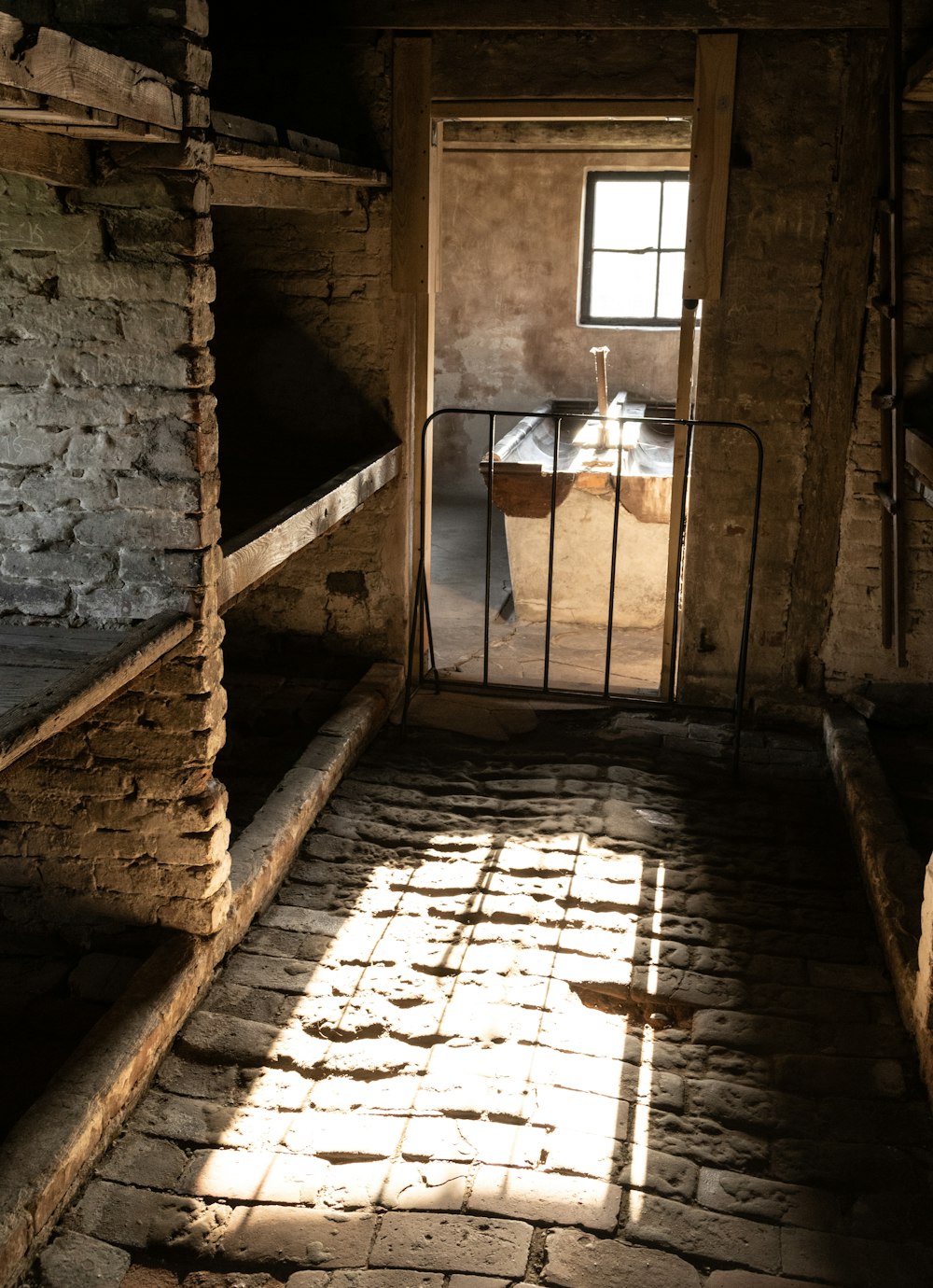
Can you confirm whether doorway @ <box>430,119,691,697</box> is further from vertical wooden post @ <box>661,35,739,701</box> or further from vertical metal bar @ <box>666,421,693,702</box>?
vertical wooden post @ <box>661,35,739,701</box>

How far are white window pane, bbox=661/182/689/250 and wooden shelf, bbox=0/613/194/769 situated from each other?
9.38 m

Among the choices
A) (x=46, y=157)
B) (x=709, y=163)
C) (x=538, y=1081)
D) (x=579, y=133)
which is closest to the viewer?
(x=46, y=157)

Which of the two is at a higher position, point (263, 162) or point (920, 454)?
point (263, 162)

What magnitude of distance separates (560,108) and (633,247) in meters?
6.53

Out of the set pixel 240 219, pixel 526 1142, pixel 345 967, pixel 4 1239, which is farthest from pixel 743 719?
pixel 4 1239

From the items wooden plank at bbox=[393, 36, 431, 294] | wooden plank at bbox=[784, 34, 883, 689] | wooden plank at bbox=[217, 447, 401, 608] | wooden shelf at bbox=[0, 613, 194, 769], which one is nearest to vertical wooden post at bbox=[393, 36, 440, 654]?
wooden plank at bbox=[393, 36, 431, 294]

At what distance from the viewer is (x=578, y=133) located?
8492mm

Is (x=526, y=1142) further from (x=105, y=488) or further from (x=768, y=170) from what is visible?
(x=768, y=170)

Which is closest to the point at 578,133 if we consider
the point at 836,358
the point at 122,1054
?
the point at 836,358

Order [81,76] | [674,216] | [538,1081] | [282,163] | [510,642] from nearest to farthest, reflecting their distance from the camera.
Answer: [81,76] < [538,1081] < [282,163] < [510,642] < [674,216]

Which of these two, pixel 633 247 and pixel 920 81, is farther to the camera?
pixel 633 247

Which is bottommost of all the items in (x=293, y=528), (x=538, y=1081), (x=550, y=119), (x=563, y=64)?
(x=538, y=1081)

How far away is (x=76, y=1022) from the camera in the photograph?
11.4 ft

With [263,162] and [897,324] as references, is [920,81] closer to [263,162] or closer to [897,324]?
[897,324]
